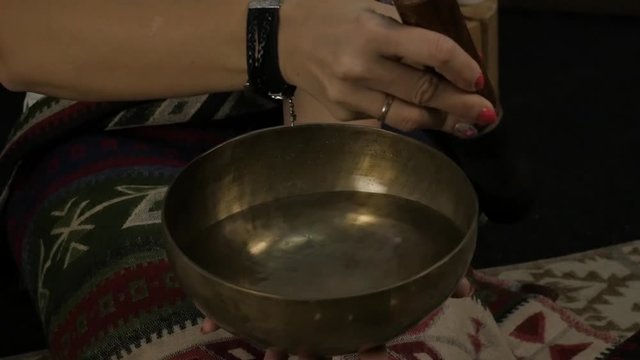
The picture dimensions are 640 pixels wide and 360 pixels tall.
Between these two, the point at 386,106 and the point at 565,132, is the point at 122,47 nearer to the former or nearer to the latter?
the point at 386,106

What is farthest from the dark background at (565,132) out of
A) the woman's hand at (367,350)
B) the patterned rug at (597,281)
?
the woman's hand at (367,350)

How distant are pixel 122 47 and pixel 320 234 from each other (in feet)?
1.00

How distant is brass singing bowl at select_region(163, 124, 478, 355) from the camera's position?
533 mm

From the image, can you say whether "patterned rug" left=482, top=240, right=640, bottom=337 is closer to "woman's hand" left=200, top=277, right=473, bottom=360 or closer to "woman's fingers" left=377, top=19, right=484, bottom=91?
"woman's hand" left=200, top=277, right=473, bottom=360

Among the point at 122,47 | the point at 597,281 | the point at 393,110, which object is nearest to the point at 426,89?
the point at 393,110

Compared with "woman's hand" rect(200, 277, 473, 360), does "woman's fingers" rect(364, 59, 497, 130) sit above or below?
above

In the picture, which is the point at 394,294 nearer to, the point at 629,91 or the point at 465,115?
the point at 465,115

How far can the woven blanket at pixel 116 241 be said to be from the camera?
0.84 meters

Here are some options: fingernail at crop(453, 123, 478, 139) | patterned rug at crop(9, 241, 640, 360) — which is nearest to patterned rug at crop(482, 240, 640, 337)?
patterned rug at crop(9, 241, 640, 360)

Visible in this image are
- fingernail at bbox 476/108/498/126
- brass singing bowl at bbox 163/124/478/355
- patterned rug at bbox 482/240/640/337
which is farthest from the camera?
patterned rug at bbox 482/240/640/337

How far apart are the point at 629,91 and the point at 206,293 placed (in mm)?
1800

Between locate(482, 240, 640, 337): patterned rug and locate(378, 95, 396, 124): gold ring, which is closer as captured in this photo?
locate(378, 95, 396, 124): gold ring

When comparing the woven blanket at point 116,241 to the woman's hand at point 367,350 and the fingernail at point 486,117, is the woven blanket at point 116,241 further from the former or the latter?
the fingernail at point 486,117

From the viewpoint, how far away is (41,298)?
967 millimetres
